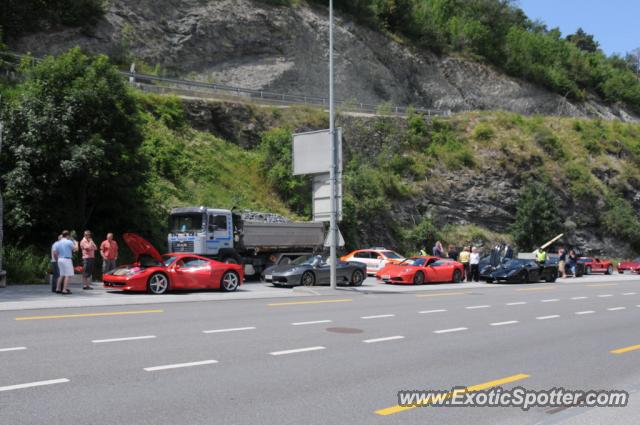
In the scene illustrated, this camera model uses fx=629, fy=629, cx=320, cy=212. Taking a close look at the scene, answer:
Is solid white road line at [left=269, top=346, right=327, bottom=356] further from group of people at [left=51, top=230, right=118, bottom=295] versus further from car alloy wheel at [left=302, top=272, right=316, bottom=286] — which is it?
car alloy wheel at [left=302, top=272, right=316, bottom=286]

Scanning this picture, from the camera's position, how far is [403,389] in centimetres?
752

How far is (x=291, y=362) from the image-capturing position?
8.86 meters

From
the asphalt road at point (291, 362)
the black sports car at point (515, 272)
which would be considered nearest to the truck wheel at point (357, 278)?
the black sports car at point (515, 272)

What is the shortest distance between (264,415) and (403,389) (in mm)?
2011

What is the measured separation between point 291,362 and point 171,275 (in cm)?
1136

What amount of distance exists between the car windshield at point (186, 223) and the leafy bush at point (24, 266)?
4957 millimetres

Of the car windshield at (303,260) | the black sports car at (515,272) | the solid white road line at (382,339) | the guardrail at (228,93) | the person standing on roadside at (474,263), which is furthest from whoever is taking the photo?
the guardrail at (228,93)

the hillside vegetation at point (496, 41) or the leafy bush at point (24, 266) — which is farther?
the hillside vegetation at point (496, 41)

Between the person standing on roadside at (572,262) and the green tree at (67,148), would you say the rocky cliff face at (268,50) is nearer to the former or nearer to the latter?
the green tree at (67,148)

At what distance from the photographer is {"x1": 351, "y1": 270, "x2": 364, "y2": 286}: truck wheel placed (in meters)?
25.1

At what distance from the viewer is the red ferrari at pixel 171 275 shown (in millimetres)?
18969

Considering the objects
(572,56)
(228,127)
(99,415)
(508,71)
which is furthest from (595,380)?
(572,56)

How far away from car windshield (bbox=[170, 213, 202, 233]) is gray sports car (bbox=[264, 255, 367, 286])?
131 inches

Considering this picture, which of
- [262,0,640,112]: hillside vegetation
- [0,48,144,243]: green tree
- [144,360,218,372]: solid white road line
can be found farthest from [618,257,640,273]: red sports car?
[144,360,218,372]: solid white road line
